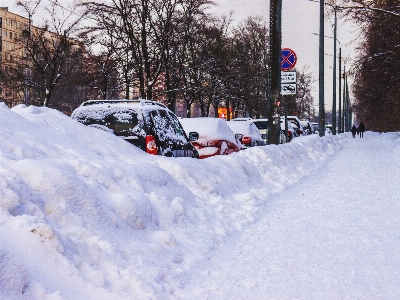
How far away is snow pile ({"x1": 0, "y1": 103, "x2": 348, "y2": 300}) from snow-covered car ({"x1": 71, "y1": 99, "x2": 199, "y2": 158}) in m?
0.63

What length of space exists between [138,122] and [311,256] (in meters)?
4.44

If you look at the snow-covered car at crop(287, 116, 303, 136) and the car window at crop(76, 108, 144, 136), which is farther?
the snow-covered car at crop(287, 116, 303, 136)

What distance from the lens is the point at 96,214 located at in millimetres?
4754

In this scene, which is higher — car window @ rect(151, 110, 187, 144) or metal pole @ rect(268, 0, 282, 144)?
metal pole @ rect(268, 0, 282, 144)

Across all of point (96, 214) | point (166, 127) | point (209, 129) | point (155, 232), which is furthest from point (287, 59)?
point (96, 214)

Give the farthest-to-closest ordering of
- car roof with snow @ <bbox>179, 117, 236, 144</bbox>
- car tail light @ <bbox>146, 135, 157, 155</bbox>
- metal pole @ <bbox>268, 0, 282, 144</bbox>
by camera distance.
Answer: metal pole @ <bbox>268, 0, 282, 144</bbox>, car roof with snow @ <bbox>179, 117, 236, 144</bbox>, car tail light @ <bbox>146, 135, 157, 155</bbox>

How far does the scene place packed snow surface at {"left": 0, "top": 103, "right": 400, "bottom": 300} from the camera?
385cm

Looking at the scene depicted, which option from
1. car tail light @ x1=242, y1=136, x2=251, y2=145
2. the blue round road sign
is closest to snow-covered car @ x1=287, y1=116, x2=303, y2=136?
car tail light @ x1=242, y1=136, x2=251, y2=145

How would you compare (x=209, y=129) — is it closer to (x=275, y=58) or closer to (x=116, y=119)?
(x=275, y=58)

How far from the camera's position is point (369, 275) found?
15.8 feet

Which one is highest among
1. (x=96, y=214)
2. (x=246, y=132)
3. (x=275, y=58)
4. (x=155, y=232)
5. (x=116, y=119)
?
(x=275, y=58)

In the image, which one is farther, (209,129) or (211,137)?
(209,129)

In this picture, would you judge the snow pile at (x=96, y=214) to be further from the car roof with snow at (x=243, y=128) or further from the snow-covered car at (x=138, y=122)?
the car roof with snow at (x=243, y=128)

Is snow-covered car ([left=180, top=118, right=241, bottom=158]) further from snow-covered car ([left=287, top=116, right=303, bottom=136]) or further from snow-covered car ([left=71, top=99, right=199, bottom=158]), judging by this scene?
snow-covered car ([left=287, top=116, right=303, bottom=136])
